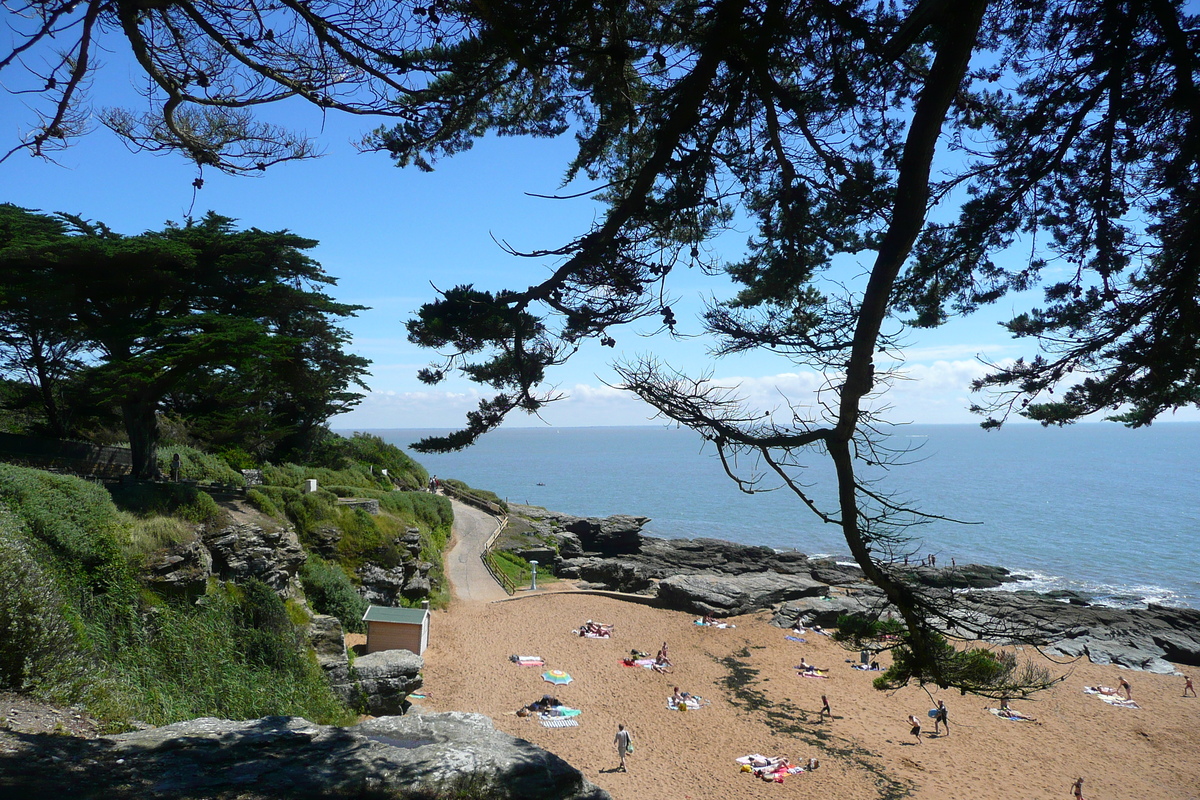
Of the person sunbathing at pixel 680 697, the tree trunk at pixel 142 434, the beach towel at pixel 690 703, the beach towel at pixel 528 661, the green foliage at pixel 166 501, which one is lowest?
the beach towel at pixel 690 703

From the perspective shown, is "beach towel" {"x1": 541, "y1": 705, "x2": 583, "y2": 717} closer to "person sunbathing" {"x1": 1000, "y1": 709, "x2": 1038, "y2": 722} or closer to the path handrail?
the path handrail

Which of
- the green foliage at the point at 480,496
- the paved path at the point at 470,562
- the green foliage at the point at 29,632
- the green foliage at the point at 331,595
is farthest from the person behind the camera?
the green foliage at the point at 480,496

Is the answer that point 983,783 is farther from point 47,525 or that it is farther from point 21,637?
point 47,525

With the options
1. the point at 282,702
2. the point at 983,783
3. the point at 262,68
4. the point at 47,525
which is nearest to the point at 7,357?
the point at 47,525

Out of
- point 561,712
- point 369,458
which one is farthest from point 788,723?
point 369,458

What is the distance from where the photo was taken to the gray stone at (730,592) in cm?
2430

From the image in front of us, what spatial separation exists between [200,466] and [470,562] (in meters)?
11.0

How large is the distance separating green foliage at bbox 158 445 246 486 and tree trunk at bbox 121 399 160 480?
431cm

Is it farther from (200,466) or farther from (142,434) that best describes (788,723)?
(200,466)

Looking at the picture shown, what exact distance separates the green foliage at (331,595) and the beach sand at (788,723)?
2334mm

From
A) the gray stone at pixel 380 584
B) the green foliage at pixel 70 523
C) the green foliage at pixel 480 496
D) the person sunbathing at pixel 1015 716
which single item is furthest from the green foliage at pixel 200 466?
the person sunbathing at pixel 1015 716

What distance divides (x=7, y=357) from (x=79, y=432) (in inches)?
119

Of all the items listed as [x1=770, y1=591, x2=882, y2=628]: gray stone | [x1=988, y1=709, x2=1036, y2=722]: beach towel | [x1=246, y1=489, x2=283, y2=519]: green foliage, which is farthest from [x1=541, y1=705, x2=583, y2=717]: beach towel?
[x1=770, y1=591, x2=882, y2=628]: gray stone

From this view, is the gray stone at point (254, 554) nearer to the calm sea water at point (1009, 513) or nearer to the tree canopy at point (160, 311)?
the tree canopy at point (160, 311)
